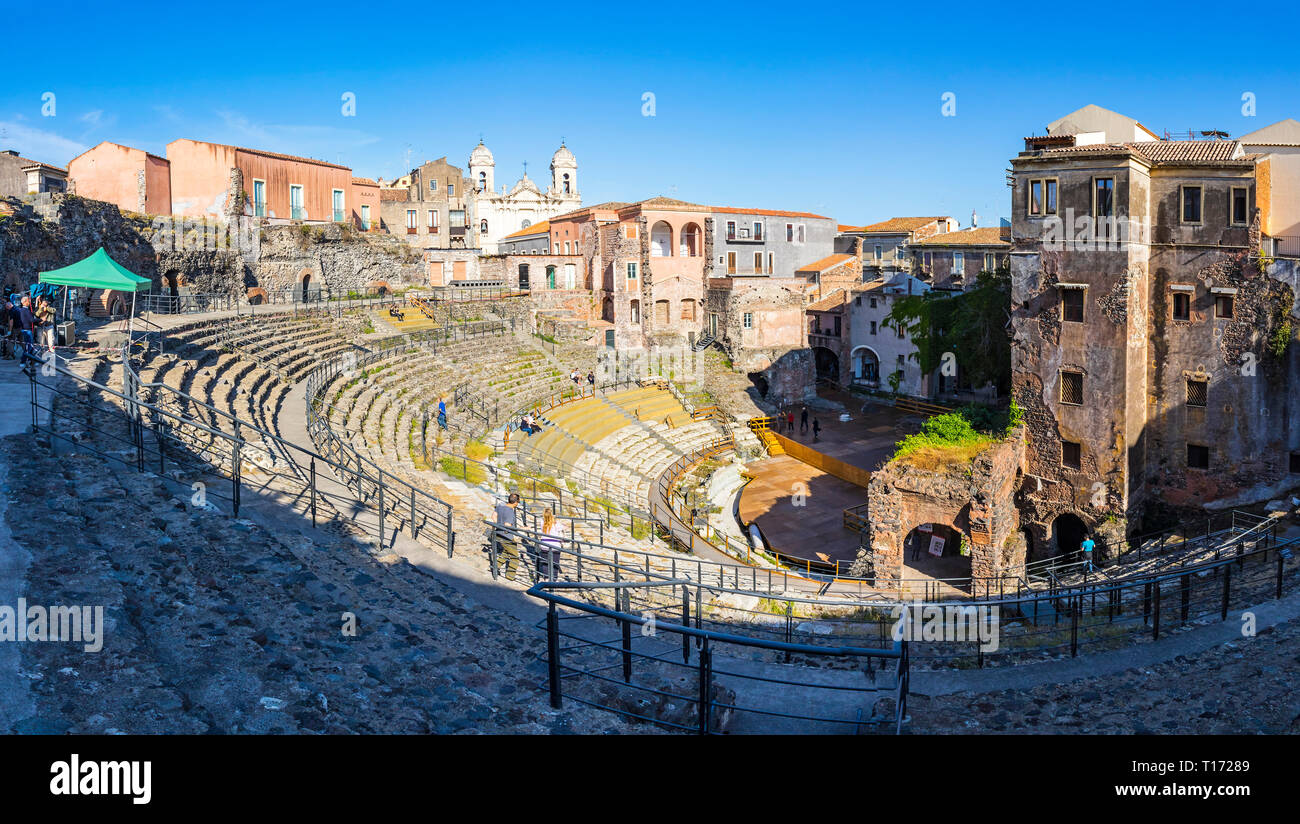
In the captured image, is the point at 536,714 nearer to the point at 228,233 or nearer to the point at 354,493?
the point at 354,493

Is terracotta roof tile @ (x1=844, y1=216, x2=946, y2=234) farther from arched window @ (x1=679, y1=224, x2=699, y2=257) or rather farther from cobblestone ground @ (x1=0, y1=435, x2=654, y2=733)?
cobblestone ground @ (x1=0, y1=435, x2=654, y2=733)

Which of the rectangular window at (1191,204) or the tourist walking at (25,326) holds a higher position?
the rectangular window at (1191,204)

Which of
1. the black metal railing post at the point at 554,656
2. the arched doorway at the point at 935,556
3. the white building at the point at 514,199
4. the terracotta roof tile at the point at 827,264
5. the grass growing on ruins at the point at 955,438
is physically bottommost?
the arched doorway at the point at 935,556

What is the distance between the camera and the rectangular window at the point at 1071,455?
25734mm

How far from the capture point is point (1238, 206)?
943 inches

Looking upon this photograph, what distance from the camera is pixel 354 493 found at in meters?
15.8

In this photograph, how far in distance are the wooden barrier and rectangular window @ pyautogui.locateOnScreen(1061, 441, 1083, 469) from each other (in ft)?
23.0

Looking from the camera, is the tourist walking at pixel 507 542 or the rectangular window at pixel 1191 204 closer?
the tourist walking at pixel 507 542

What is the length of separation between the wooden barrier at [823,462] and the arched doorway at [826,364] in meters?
12.3

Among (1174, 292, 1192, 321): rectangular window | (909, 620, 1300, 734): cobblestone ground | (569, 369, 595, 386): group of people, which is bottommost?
(909, 620, 1300, 734): cobblestone ground

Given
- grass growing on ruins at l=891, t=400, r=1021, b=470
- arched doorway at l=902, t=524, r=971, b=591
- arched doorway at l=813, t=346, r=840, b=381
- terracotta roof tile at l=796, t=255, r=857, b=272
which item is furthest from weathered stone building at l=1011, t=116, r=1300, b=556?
terracotta roof tile at l=796, t=255, r=857, b=272

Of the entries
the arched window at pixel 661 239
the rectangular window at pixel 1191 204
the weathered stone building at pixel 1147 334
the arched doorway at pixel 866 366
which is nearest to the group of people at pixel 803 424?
the arched doorway at pixel 866 366

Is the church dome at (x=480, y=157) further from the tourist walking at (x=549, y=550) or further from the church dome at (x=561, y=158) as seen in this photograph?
the tourist walking at (x=549, y=550)

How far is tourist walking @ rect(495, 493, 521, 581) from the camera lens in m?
14.9
